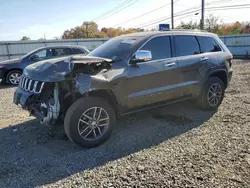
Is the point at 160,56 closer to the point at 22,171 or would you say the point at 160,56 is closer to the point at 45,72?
the point at 45,72

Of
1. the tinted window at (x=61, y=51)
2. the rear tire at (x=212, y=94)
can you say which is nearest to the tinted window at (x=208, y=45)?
the rear tire at (x=212, y=94)

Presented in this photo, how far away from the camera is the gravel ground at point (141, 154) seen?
2951mm

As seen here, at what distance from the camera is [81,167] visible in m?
3.29

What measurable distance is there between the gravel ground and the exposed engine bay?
646 mm

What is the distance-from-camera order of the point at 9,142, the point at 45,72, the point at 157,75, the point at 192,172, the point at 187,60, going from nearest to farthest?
the point at 192,172 → the point at 45,72 → the point at 9,142 → the point at 157,75 → the point at 187,60

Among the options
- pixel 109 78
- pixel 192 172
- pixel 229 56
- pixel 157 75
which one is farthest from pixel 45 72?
pixel 229 56

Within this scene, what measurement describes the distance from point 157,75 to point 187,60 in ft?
2.95

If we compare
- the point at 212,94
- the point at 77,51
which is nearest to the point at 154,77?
the point at 212,94

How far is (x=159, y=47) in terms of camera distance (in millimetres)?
4602

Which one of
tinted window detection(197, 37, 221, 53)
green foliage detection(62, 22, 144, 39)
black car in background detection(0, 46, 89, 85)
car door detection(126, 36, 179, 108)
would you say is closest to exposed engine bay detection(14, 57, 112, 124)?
car door detection(126, 36, 179, 108)

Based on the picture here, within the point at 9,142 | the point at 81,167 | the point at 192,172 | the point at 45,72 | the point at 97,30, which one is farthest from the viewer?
the point at 97,30

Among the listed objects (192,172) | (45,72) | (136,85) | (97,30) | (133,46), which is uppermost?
(97,30)

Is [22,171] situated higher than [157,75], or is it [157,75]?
[157,75]

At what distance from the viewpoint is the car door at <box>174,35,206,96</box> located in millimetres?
4848
